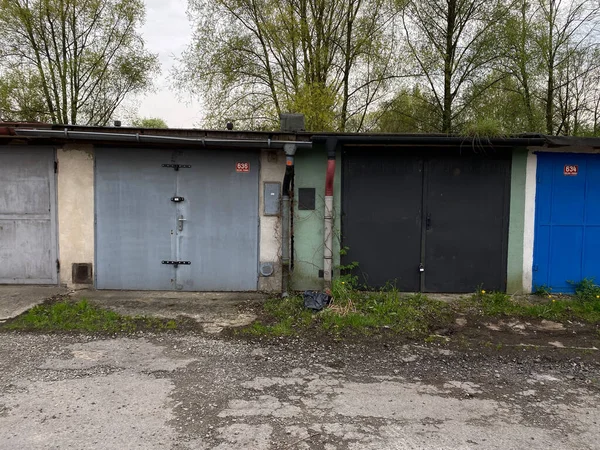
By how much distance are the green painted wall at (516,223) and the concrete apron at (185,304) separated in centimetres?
389

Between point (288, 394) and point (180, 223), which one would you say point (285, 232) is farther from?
point (288, 394)

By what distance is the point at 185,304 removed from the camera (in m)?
6.06

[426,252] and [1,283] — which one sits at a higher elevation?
[426,252]

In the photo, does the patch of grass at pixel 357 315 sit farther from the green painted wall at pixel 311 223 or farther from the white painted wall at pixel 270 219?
the white painted wall at pixel 270 219

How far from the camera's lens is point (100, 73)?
15.6 meters

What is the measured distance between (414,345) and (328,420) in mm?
1933

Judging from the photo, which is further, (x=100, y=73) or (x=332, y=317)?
(x=100, y=73)

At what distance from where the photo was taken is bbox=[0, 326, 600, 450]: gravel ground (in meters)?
2.84

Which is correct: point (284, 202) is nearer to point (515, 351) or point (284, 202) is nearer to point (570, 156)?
point (515, 351)

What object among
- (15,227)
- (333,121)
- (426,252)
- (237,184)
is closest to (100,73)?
(333,121)

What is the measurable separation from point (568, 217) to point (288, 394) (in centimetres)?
548

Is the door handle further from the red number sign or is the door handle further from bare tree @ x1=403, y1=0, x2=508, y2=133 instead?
bare tree @ x1=403, y1=0, x2=508, y2=133

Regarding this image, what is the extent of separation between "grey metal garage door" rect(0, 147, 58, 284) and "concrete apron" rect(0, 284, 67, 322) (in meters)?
0.16

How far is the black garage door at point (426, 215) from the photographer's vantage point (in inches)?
256
